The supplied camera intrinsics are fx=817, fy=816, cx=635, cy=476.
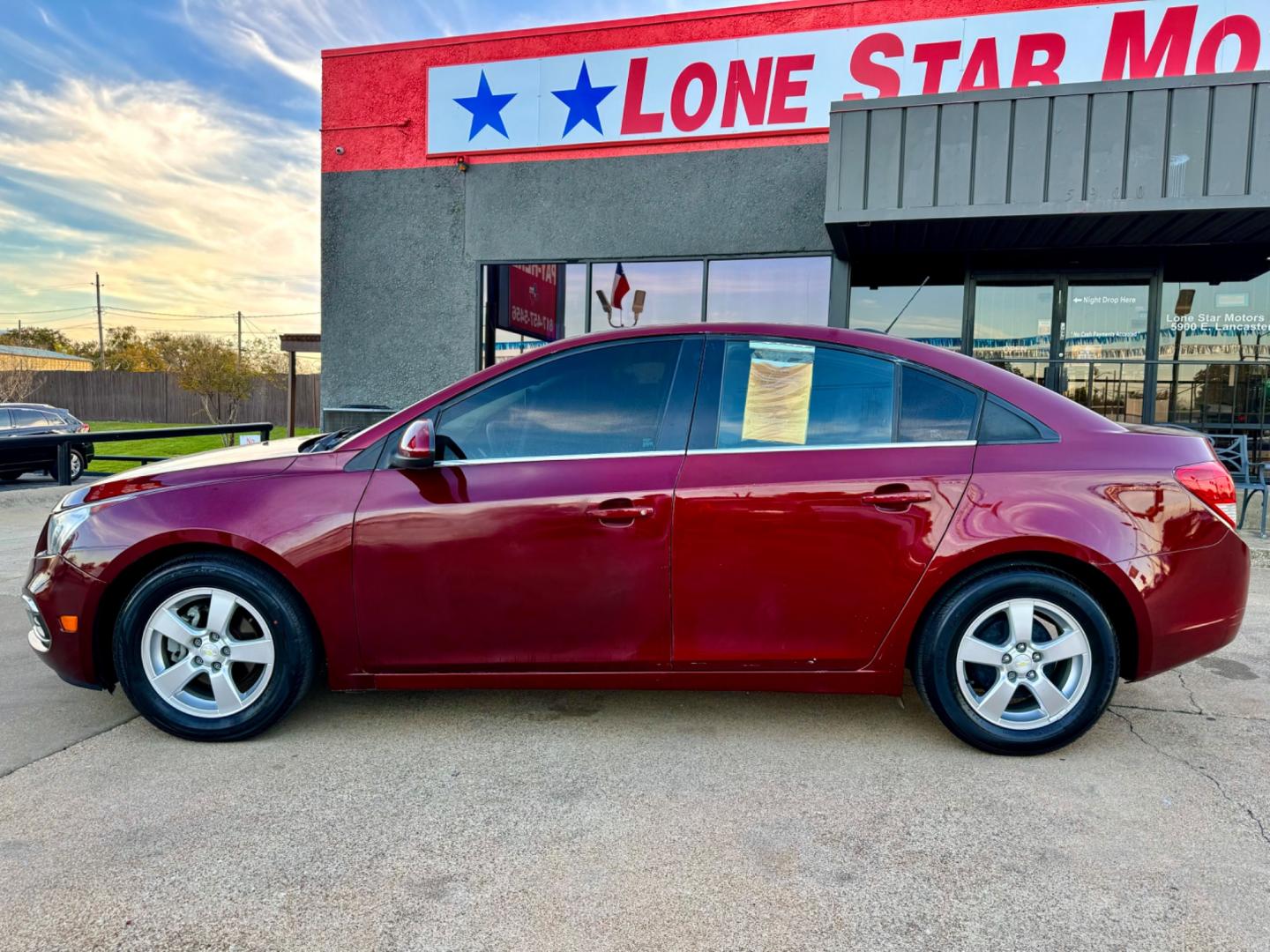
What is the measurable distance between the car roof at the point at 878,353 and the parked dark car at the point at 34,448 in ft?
36.9

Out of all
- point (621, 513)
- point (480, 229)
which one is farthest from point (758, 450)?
point (480, 229)

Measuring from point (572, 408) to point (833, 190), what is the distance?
557cm

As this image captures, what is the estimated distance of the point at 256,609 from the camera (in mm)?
3082

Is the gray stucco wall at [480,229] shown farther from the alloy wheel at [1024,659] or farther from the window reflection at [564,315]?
the alloy wheel at [1024,659]

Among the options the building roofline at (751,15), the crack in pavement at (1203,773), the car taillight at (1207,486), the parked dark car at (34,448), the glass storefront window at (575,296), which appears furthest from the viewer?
the parked dark car at (34,448)

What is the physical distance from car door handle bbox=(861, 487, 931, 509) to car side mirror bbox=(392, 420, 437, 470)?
1.59 meters

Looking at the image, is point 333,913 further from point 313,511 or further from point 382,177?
point 382,177

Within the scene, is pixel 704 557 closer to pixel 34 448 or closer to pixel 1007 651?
pixel 1007 651

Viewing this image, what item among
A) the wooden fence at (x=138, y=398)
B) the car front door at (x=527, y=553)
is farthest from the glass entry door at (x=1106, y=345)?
the wooden fence at (x=138, y=398)

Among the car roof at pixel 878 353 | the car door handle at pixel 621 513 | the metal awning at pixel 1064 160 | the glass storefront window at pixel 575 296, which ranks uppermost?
the metal awning at pixel 1064 160

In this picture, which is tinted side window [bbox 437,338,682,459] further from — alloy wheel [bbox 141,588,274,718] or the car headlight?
the car headlight

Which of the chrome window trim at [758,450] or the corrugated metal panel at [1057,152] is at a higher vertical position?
the corrugated metal panel at [1057,152]

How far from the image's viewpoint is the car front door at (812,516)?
3.00 m

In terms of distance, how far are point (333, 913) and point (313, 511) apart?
1.44 meters
